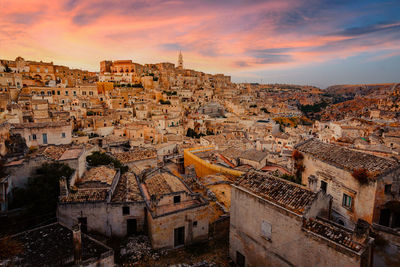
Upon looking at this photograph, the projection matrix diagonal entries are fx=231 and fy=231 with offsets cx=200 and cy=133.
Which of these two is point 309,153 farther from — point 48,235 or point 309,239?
point 48,235

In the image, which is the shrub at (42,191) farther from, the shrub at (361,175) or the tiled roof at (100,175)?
the shrub at (361,175)

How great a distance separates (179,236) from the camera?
452 inches

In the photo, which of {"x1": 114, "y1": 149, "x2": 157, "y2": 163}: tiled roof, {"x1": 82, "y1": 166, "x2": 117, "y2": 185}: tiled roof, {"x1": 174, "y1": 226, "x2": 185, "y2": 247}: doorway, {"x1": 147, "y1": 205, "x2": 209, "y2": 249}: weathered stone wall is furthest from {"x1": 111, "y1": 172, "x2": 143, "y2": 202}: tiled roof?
{"x1": 114, "y1": 149, "x2": 157, "y2": 163}: tiled roof

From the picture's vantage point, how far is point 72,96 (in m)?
42.9

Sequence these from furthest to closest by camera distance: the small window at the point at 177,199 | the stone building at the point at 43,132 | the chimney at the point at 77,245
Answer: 1. the stone building at the point at 43,132
2. the small window at the point at 177,199
3. the chimney at the point at 77,245

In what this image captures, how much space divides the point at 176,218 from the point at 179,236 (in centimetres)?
119

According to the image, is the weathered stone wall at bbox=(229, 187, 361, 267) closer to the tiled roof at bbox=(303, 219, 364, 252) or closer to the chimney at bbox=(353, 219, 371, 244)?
the tiled roof at bbox=(303, 219, 364, 252)

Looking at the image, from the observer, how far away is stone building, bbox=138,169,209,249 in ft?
35.0

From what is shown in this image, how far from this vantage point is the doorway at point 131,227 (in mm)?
11834

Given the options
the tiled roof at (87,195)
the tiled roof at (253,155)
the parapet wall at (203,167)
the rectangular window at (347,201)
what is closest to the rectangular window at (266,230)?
the rectangular window at (347,201)

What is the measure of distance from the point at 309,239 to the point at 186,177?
10.7 metres

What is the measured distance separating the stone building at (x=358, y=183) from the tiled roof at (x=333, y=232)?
279 cm

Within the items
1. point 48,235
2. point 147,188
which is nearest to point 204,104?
point 147,188

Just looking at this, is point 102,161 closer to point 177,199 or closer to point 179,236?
point 177,199
